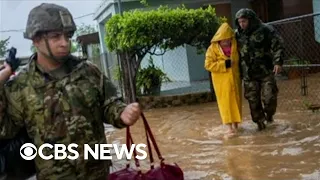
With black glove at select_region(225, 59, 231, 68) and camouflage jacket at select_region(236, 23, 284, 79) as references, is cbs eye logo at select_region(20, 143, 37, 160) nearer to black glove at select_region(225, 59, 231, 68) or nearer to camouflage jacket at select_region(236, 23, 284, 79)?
black glove at select_region(225, 59, 231, 68)

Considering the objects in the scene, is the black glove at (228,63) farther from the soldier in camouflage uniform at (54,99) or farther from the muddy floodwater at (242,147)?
the soldier in camouflage uniform at (54,99)

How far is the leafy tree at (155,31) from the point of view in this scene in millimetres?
10062

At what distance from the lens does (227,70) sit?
21.4 feet

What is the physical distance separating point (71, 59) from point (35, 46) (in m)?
0.19

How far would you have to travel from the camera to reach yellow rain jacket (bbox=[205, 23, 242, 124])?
6527 millimetres

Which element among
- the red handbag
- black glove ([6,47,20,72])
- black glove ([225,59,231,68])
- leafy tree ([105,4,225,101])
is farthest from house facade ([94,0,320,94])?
black glove ([6,47,20,72])

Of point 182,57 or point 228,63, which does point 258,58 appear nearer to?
point 228,63

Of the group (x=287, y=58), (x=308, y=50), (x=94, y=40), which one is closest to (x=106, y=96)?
(x=287, y=58)

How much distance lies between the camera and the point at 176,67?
51.4 feet

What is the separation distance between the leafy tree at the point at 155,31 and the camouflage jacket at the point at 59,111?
7672 mm

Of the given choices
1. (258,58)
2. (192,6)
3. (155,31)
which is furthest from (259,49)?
(192,6)

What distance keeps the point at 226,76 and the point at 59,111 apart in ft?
14.5

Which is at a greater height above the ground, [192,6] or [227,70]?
[192,6]

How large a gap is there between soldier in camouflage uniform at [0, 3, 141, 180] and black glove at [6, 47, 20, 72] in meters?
0.03
